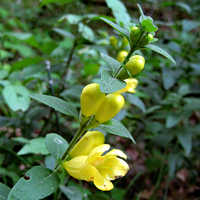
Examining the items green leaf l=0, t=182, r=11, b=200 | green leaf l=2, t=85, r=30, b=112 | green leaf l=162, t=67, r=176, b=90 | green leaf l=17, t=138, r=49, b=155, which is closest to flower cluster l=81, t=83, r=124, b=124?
green leaf l=0, t=182, r=11, b=200

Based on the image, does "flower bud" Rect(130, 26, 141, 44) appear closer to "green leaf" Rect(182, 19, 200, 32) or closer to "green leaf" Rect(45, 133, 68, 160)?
"green leaf" Rect(45, 133, 68, 160)

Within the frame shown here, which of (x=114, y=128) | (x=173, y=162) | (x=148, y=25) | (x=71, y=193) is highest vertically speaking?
(x=148, y=25)

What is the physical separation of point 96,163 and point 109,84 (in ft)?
0.81

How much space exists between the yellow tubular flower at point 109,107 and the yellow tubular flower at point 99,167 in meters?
0.08

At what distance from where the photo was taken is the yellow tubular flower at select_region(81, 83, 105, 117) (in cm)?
48

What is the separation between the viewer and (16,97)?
38.0 inches

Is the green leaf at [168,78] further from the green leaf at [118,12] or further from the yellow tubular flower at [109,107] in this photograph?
the yellow tubular flower at [109,107]

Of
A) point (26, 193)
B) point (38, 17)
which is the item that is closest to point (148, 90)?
point (26, 193)

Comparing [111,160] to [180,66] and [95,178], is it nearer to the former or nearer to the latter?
[95,178]

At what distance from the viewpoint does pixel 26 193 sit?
1.47 feet

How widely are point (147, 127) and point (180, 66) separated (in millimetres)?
697

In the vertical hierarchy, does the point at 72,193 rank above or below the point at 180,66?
below

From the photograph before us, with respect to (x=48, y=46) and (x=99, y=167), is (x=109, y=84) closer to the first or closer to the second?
(x=99, y=167)

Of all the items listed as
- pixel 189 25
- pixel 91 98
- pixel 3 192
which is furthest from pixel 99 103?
pixel 189 25
